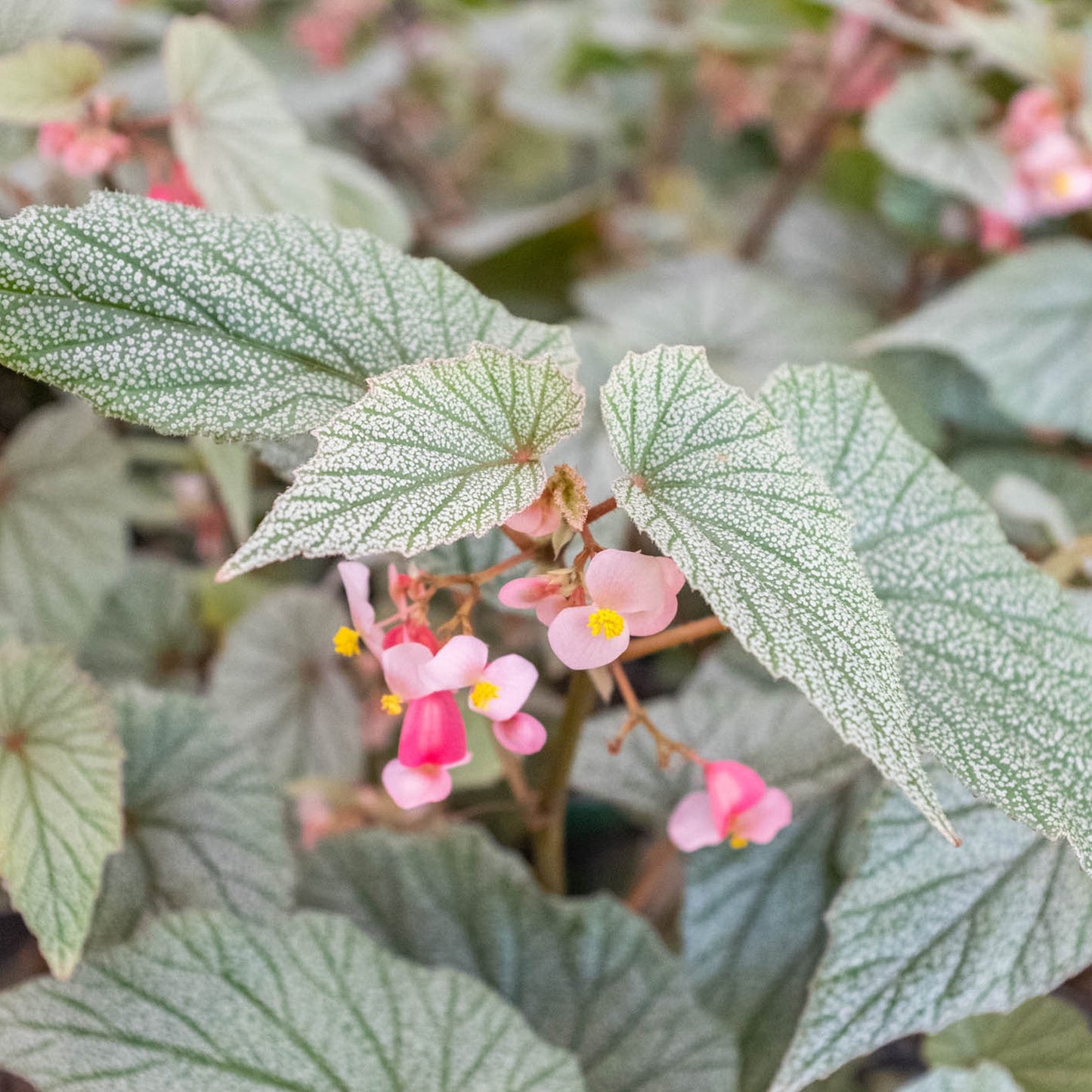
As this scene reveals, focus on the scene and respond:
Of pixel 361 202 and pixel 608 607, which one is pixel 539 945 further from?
pixel 361 202

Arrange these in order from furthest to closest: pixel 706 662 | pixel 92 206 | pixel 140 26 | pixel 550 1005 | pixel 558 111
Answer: pixel 558 111 → pixel 140 26 → pixel 706 662 → pixel 550 1005 → pixel 92 206

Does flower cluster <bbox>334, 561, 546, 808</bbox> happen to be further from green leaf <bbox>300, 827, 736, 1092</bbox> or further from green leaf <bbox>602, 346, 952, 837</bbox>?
green leaf <bbox>300, 827, 736, 1092</bbox>

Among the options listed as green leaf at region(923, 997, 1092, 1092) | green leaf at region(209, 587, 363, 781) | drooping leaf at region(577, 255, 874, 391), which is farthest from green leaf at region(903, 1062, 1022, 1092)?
drooping leaf at region(577, 255, 874, 391)

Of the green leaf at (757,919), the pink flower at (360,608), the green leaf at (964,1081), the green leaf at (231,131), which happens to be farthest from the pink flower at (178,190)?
the green leaf at (964,1081)

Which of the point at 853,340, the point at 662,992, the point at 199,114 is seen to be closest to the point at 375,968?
the point at 662,992

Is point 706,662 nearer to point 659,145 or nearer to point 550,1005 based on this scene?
point 550,1005

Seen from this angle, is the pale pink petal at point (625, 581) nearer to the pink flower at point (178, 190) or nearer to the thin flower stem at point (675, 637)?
the thin flower stem at point (675, 637)
